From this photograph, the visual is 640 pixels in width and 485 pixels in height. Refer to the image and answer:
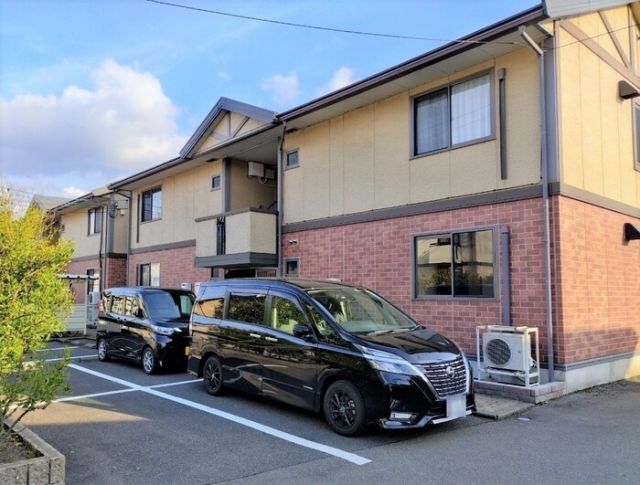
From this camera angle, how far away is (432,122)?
1084cm

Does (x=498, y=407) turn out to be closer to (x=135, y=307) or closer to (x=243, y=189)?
(x=135, y=307)

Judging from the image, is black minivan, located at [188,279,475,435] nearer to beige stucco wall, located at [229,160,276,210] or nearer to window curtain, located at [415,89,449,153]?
window curtain, located at [415,89,449,153]

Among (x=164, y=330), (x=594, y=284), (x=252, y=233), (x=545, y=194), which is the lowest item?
(x=164, y=330)

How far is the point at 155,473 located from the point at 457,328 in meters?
6.29

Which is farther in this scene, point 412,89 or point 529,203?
point 412,89

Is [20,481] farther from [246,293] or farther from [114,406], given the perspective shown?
[246,293]

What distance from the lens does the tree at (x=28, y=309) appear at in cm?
485

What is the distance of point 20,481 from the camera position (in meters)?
4.27

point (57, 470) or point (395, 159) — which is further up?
point (395, 159)

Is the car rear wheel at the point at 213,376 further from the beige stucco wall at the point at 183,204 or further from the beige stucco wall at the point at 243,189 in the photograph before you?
the beige stucco wall at the point at 183,204

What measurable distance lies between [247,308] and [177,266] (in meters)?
10.8

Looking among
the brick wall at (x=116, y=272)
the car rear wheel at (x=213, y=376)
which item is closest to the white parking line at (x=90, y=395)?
the car rear wheel at (x=213, y=376)

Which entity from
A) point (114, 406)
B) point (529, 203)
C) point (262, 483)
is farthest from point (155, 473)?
point (529, 203)

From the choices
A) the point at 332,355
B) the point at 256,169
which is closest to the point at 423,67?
the point at 332,355
